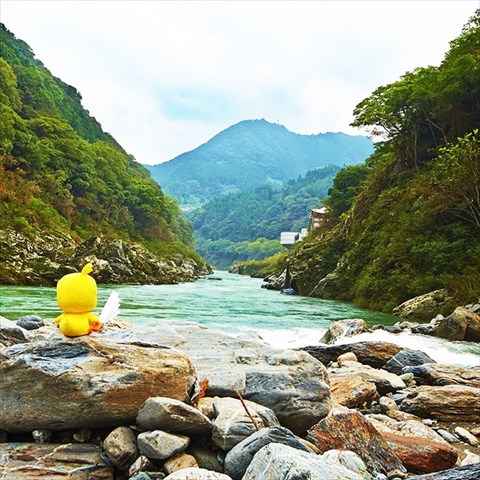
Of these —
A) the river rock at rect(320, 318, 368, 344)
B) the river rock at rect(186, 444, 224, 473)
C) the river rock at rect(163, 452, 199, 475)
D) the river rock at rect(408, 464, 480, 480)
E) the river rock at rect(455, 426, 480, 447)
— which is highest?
the river rock at rect(408, 464, 480, 480)

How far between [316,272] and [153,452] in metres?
35.9

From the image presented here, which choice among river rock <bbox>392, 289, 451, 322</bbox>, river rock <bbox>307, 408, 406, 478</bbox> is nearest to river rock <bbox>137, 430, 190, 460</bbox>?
river rock <bbox>307, 408, 406, 478</bbox>

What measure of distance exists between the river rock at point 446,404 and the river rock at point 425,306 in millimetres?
14179

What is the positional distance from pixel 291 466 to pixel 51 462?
1.94 meters

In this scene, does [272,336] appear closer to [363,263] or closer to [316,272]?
[363,263]

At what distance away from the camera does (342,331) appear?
1505 cm

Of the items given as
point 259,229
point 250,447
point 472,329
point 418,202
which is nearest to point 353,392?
point 250,447

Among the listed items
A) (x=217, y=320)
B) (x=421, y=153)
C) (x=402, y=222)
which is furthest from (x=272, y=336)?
(x=421, y=153)

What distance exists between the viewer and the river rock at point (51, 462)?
3.44m

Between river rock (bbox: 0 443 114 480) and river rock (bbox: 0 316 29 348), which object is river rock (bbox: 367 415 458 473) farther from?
river rock (bbox: 0 316 29 348)

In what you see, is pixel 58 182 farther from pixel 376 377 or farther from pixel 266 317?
pixel 376 377

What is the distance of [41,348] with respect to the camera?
13.5 feet

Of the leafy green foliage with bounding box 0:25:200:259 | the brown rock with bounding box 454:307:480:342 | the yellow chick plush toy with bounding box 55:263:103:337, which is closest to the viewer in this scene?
the yellow chick plush toy with bounding box 55:263:103:337

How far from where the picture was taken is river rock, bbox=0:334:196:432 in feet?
12.6
